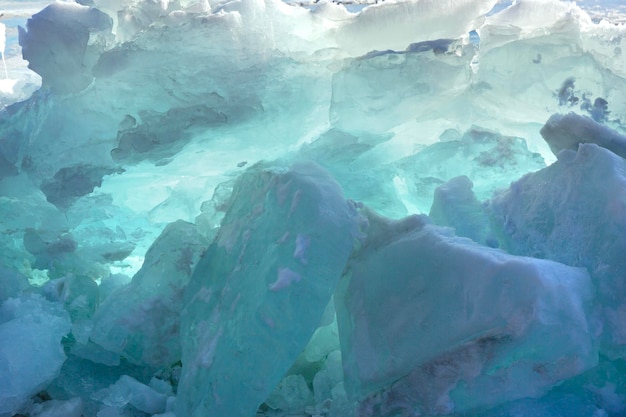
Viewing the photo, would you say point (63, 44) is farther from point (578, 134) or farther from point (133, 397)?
point (578, 134)

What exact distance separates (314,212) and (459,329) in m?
0.43

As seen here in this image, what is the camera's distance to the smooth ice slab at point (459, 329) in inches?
46.1

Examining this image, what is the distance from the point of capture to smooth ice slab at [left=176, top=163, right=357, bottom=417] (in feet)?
4.20

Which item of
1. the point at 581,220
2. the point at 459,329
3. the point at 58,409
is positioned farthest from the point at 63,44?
the point at 581,220

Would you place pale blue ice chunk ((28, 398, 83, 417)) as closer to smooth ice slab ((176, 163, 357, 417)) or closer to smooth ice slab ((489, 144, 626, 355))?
smooth ice slab ((176, 163, 357, 417))

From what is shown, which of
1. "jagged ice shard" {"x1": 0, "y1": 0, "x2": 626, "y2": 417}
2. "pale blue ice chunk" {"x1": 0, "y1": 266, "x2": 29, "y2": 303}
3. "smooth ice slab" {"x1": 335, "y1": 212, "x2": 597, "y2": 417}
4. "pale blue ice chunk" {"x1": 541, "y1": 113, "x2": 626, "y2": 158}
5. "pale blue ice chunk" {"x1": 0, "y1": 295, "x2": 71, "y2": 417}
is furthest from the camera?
"pale blue ice chunk" {"x1": 0, "y1": 266, "x2": 29, "y2": 303}

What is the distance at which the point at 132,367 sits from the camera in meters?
1.82

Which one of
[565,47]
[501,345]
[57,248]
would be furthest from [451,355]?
[57,248]

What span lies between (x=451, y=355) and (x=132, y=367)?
106cm

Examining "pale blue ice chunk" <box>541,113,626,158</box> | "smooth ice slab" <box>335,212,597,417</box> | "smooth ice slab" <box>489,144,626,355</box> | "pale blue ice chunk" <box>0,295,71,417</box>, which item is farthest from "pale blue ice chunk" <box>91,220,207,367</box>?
"pale blue ice chunk" <box>541,113,626,158</box>

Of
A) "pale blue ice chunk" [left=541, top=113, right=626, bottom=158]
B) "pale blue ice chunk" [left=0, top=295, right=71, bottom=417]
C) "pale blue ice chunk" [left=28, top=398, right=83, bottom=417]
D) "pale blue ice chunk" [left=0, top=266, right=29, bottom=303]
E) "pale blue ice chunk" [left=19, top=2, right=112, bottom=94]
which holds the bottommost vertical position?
"pale blue ice chunk" [left=28, top=398, right=83, bottom=417]

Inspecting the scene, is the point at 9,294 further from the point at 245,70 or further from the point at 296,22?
the point at 296,22

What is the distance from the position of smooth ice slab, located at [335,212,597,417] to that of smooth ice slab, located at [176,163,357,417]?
169 mm

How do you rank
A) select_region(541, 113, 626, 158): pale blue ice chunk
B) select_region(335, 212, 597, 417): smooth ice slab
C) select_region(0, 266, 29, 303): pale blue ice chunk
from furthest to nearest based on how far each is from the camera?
select_region(0, 266, 29, 303): pale blue ice chunk, select_region(541, 113, 626, 158): pale blue ice chunk, select_region(335, 212, 597, 417): smooth ice slab
